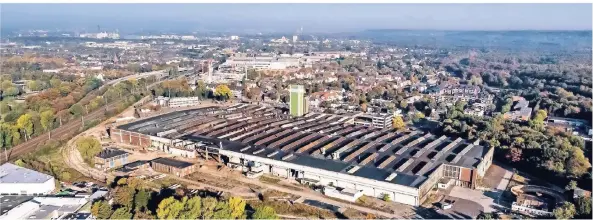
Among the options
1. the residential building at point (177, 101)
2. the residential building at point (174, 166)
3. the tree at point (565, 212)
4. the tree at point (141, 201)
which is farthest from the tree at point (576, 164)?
the residential building at point (177, 101)

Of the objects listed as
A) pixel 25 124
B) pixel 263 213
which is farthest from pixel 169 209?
pixel 25 124

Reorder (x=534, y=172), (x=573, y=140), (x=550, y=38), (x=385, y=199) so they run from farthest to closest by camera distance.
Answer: (x=550, y=38), (x=573, y=140), (x=534, y=172), (x=385, y=199)

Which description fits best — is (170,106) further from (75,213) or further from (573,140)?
(573,140)

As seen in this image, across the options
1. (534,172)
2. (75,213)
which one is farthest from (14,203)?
(534,172)

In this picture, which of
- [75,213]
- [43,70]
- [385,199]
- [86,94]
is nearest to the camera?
[75,213]

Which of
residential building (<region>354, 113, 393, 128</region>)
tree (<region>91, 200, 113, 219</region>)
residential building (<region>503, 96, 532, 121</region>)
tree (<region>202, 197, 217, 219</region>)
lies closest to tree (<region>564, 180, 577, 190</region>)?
residential building (<region>354, 113, 393, 128</region>)

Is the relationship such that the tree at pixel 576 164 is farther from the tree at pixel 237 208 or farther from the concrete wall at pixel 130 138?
the concrete wall at pixel 130 138

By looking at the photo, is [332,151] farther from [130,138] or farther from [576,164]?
[130,138]
